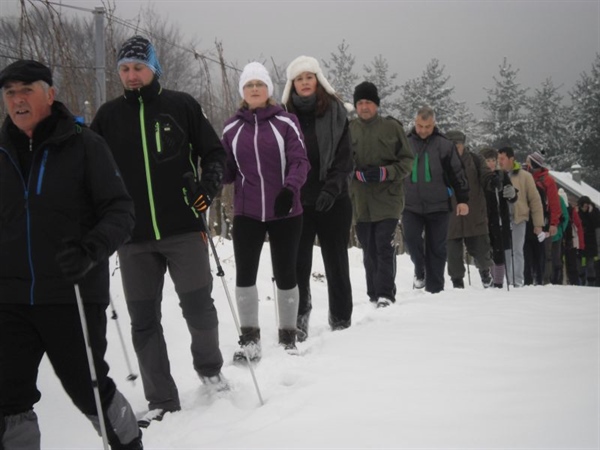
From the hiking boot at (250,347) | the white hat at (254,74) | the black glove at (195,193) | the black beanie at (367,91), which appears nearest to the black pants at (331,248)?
the hiking boot at (250,347)

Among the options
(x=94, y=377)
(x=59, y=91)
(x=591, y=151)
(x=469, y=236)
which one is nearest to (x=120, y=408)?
(x=94, y=377)

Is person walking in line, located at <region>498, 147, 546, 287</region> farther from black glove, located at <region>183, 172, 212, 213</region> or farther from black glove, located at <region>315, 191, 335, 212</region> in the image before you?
black glove, located at <region>183, 172, 212, 213</region>

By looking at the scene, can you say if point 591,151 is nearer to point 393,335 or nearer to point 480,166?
point 480,166

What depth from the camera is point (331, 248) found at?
16.9 ft

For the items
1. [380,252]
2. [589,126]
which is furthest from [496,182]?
[589,126]

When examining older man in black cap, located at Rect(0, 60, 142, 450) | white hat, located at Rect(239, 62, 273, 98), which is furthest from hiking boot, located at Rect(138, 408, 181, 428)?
white hat, located at Rect(239, 62, 273, 98)

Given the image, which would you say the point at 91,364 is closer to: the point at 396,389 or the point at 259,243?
the point at 396,389

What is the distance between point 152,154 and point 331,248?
207 cm

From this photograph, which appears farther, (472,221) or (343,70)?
(343,70)

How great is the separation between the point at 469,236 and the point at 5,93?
688 centimetres

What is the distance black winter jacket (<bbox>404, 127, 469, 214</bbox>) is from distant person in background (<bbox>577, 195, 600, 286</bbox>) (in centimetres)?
877

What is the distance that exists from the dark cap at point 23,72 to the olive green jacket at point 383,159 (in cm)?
386

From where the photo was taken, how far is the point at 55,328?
2.60 m

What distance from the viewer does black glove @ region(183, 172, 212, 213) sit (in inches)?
137
